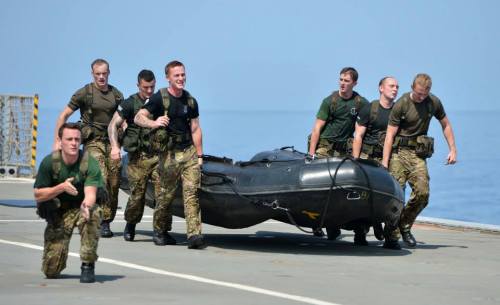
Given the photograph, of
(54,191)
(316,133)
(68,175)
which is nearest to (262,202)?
(316,133)

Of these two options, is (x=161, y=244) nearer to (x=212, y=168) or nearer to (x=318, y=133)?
(x=212, y=168)

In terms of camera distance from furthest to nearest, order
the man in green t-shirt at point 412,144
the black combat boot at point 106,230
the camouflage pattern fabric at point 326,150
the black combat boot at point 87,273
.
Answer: the camouflage pattern fabric at point 326,150, the black combat boot at point 106,230, the man in green t-shirt at point 412,144, the black combat boot at point 87,273

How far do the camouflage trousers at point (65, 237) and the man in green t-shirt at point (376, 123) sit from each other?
4.97m

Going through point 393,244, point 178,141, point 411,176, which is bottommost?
point 393,244

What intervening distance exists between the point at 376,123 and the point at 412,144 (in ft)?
2.12

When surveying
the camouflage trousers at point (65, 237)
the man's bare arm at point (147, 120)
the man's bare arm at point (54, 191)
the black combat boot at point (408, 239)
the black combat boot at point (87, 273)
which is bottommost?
the black combat boot at point (87, 273)

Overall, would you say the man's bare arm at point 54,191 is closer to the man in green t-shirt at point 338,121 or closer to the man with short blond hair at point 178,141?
the man with short blond hair at point 178,141

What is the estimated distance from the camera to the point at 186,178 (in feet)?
51.0

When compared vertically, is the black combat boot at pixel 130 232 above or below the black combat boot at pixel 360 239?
below

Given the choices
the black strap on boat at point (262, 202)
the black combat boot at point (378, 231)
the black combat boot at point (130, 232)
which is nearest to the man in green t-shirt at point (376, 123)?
the black combat boot at point (378, 231)

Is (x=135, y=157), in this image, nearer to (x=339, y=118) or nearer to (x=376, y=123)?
(x=339, y=118)

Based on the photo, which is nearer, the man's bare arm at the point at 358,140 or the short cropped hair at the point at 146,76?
the man's bare arm at the point at 358,140

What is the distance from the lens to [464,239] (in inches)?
691

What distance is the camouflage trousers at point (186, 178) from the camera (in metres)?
15.4
